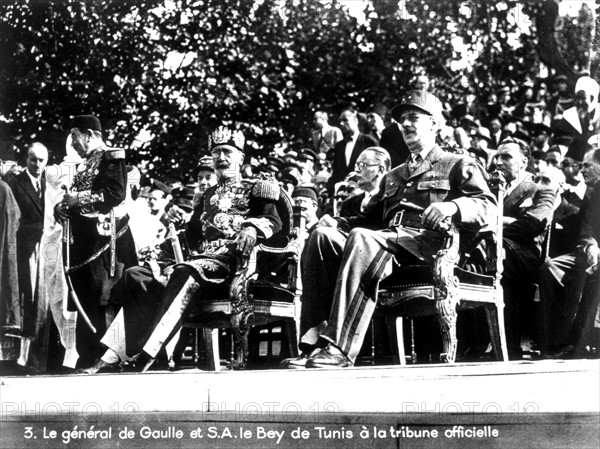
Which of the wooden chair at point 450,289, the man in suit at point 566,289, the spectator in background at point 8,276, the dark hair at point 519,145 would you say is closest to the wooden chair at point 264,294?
the wooden chair at point 450,289

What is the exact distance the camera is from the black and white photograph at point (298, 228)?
5.94m

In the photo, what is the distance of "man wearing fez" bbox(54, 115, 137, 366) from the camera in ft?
29.8

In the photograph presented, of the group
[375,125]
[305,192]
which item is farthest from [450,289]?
[375,125]

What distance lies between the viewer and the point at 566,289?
8.46 metres

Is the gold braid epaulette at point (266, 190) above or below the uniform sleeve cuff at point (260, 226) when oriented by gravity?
above

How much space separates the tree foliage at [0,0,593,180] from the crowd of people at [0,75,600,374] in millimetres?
2768

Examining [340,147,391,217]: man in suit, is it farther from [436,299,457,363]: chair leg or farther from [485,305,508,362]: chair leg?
[436,299,457,363]: chair leg

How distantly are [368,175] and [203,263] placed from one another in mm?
1322

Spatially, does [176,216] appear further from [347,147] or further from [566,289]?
[566,289]

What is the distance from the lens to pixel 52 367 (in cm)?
1004

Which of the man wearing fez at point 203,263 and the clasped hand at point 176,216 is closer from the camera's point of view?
the man wearing fez at point 203,263

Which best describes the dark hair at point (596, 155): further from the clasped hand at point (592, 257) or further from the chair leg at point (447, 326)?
the chair leg at point (447, 326)

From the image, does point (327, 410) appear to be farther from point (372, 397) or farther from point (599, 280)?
point (599, 280)

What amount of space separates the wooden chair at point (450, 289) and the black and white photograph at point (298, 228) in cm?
2
